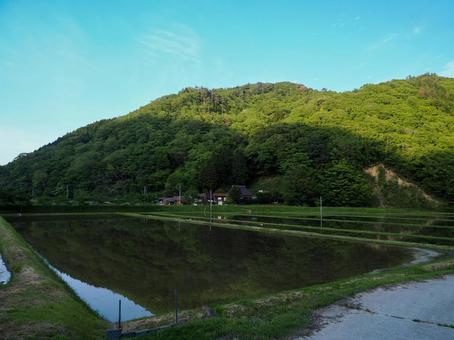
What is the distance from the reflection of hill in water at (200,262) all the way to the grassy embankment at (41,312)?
78.7 inches

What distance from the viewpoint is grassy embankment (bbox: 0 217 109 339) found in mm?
7387

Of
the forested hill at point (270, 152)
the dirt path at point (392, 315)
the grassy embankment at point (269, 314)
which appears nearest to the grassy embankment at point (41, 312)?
the grassy embankment at point (269, 314)

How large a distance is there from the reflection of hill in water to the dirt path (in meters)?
3.56

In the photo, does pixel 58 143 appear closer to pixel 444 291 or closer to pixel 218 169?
pixel 218 169

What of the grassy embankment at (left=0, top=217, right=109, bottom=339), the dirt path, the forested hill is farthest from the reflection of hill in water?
the forested hill

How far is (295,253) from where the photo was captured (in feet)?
66.9

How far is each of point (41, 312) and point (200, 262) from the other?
965 cm

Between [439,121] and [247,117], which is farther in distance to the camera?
[247,117]

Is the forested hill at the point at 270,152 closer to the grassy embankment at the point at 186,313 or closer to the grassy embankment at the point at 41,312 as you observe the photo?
the grassy embankment at the point at 41,312

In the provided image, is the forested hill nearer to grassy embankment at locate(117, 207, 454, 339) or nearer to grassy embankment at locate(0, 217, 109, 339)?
grassy embankment at locate(0, 217, 109, 339)

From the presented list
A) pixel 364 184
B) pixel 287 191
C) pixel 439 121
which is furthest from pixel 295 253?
pixel 439 121

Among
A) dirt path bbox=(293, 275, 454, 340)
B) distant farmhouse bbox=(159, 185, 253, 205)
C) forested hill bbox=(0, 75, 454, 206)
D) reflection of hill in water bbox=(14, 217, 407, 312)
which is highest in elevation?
forested hill bbox=(0, 75, 454, 206)

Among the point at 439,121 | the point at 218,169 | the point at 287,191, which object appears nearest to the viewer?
the point at 287,191

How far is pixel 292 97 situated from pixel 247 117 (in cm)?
3258
